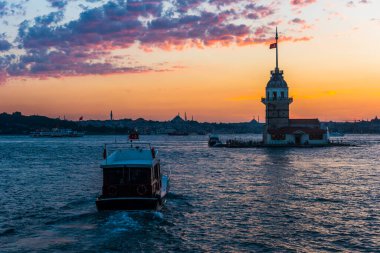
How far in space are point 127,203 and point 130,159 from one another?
130 inches

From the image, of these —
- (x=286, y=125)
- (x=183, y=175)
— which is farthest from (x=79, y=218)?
(x=286, y=125)

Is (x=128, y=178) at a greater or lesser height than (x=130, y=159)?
lesser

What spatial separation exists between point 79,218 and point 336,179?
2753cm

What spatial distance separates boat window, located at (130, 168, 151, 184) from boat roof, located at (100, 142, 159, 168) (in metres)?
0.31

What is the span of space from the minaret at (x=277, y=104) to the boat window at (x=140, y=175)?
86440mm

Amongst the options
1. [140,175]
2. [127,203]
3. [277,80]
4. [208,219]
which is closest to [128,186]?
[140,175]

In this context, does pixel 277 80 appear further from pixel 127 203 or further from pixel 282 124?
pixel 127 203

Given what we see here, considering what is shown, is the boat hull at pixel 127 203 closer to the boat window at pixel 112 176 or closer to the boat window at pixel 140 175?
the boat window at pixel 112 176

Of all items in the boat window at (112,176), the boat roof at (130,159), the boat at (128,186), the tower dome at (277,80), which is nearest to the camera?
the boat at (128,186)

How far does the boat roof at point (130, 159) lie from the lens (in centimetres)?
2653

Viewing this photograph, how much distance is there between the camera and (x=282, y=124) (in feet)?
369

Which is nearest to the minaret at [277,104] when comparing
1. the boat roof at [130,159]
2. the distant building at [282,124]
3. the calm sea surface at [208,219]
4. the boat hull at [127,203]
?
the distant building at [282,124]

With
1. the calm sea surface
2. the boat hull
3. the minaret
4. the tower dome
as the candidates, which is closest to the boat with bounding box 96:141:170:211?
the boat hull

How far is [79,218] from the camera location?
27.2 meters
